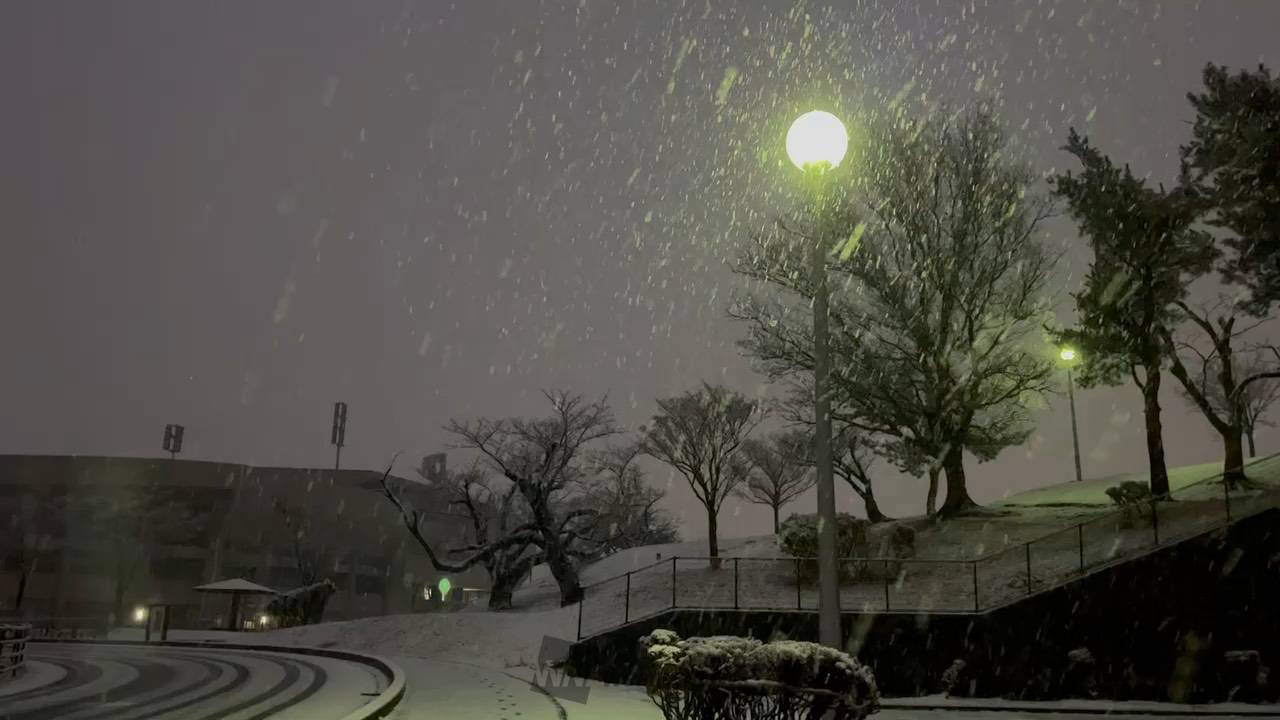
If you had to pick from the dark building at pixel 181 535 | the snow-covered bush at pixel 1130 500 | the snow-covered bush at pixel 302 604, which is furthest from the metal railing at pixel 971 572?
the dark building at pixel 181 535

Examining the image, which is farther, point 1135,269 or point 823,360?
point 1135,269

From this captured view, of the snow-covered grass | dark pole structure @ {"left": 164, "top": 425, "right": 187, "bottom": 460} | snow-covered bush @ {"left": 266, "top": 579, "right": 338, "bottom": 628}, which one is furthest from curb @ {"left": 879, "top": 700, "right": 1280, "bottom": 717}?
dark pole structure @ {"left": 164, "top": 425, "right": 187, "bottom": 460}

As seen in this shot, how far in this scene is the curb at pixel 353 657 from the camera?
507 inches

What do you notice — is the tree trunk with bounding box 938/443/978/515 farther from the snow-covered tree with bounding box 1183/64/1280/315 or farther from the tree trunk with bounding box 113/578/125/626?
the tree trunk with bounding box 113/578/125/626

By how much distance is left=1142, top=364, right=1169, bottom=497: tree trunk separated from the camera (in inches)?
977

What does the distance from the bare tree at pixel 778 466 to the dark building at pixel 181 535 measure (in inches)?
1017

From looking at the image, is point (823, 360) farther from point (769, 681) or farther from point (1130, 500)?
point (1130, 500)

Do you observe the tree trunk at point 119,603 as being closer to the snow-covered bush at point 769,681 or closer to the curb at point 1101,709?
the curb at point 1101,709

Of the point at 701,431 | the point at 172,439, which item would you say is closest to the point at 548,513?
the point at 701,431

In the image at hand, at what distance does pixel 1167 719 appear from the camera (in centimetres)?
1332

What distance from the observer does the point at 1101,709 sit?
14.4 m

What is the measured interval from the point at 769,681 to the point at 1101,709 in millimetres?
10089

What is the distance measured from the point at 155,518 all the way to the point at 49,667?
3930 centimetres

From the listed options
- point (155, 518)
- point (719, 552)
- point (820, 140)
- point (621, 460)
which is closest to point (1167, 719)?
point (820, 140)
